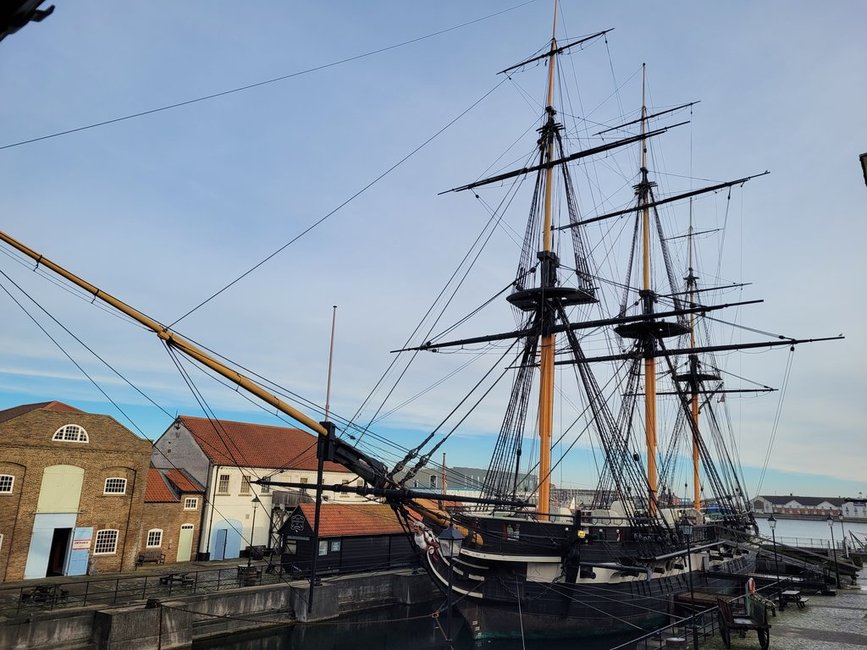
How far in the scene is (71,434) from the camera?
2892 cm

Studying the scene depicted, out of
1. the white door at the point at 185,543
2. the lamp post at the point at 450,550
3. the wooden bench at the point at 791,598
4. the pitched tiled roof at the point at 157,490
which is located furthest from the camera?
the white door at the point at 185,543

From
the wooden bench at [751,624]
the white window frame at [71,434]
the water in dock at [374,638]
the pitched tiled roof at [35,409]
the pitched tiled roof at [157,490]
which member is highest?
the pitched tiled roof at [35,409]

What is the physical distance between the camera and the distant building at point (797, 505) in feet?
532

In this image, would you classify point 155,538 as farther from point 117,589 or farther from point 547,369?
point 547,369

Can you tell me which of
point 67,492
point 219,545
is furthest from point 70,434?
point 219,545

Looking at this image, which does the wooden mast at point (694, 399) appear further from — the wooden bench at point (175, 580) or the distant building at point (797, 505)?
the distant building at point (797, 505)

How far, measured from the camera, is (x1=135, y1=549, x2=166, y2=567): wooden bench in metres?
30.7

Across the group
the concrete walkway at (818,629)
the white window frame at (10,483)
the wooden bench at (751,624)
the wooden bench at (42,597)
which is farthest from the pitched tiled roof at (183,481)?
the wooden bench at (751,624)

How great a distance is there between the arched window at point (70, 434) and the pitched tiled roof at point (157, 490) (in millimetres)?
4875

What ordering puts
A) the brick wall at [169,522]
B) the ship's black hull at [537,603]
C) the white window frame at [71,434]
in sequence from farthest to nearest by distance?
the brick wall at [169,522], the white window frame at [71,434], the ship's black hull at [537,603]

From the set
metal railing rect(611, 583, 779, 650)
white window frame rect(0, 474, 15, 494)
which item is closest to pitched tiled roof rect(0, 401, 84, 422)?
white window frame rect(0, 474, 15, 494)

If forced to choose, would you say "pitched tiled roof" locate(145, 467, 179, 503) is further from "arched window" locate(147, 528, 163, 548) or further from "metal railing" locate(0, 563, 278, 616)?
"metal railing" locate(0, 563, 278, 616)

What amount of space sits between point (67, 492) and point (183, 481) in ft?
27.1

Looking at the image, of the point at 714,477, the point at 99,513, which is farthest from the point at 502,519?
the point at 714,477
